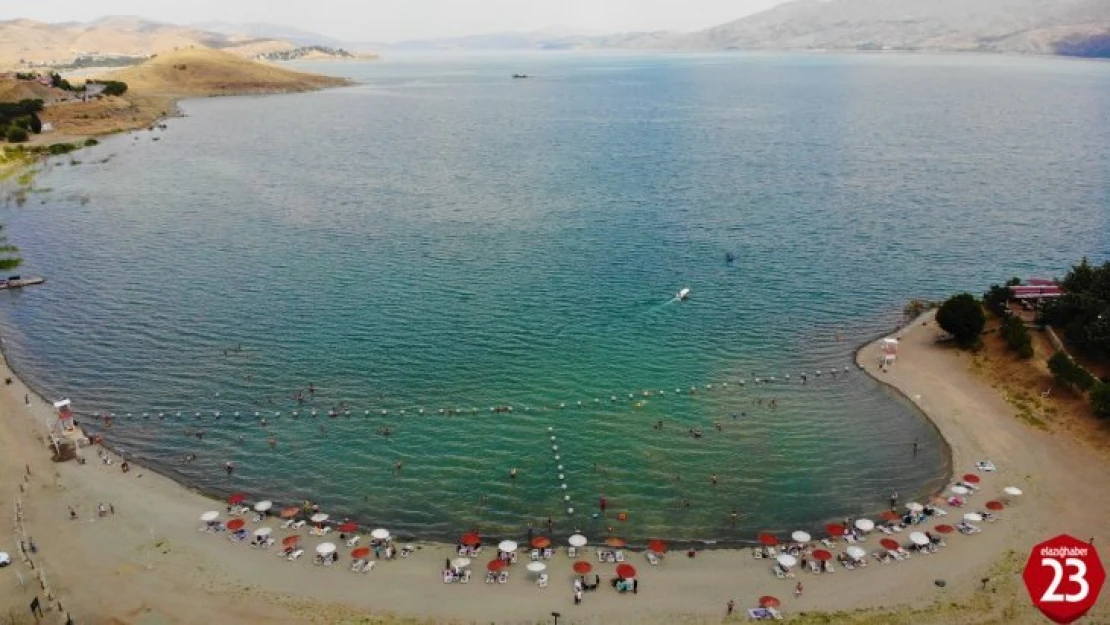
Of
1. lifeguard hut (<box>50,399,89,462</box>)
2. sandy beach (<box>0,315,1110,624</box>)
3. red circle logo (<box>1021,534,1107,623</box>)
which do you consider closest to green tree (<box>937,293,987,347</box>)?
sandy beach (<box>0,315,1110,624</box>)

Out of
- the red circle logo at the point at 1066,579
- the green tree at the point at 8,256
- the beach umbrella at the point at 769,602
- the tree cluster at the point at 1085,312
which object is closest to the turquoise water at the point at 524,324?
the green tree at the point at 8,256

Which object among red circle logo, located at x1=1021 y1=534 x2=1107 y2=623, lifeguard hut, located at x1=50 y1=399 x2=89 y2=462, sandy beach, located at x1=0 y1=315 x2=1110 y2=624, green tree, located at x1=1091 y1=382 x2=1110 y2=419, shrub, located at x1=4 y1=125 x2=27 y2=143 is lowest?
sandy beach, located at x1=0 y1=315 x2=1110 y2=624

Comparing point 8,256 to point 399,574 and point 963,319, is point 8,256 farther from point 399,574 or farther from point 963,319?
point 963,319

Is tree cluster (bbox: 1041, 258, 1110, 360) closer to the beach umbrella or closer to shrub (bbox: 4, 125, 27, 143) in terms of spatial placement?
the beach umbrella

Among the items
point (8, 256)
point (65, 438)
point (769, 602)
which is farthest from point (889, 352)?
point (8, 256)

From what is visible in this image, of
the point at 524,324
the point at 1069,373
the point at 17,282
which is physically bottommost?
the point at 524,324

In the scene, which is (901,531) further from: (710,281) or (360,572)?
(710,281)
